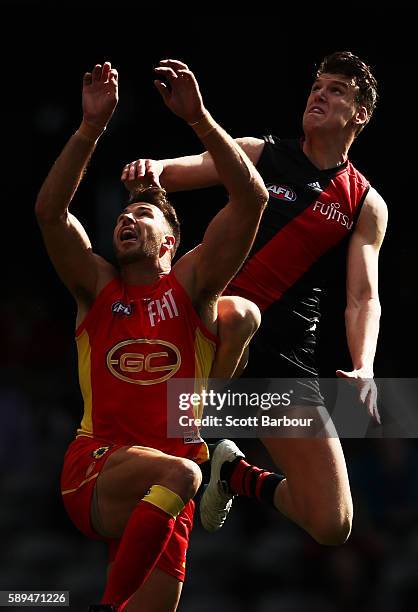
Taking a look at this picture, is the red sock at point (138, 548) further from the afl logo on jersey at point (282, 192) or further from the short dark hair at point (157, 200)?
the afl logo on jersey at point (282, 192)

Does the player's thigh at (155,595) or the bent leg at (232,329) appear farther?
the player's thigh at (155,595)

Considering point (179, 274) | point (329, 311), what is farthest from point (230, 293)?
point (329, 311)

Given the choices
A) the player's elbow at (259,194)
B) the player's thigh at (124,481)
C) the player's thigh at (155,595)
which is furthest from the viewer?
the player's thigh at (155,595)

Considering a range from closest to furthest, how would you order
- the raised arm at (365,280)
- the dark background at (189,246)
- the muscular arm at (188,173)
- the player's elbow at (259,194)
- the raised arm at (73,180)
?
the raised arm at (73,180) → the player's elbow at (259,194) → the muscular arm at (188,173) → the raised arm at (365,280) → the dark background at (189,246)

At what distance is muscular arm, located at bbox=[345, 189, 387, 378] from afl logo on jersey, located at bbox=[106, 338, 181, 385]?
1.20 m

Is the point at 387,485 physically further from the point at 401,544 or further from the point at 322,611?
the point at 322,611

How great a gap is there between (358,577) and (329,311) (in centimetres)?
172

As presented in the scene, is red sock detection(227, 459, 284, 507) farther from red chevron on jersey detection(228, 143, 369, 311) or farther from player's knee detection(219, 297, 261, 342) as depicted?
player's knee detection(219, 297, 261, 342)

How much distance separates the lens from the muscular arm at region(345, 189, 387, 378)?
18.1 ft

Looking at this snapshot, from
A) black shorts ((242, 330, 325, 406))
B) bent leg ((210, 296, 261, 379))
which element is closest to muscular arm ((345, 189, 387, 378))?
black shorts ((242, 330, 325, 406))

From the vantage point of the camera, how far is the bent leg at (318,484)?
17.7ft

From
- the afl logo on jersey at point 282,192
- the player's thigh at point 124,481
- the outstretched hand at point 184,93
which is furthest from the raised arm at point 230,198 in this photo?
the afl logo on jersey at point 282,192

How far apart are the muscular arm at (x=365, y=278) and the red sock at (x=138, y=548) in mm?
1627

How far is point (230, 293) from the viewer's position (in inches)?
216
